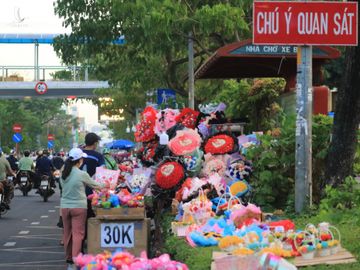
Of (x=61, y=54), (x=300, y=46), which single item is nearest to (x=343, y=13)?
(x=300, y=46)

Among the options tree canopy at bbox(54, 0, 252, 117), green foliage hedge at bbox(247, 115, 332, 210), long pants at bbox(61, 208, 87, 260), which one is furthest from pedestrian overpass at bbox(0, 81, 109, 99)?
green foliage hedge at bbox(247, 115, 332, 210)

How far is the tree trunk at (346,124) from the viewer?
9.15 meters

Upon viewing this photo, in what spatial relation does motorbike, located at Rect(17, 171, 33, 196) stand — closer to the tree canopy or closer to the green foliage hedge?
the tree canopy

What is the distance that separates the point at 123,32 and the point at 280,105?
7975 millimetres

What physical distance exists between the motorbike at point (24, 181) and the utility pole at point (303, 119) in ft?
65.8

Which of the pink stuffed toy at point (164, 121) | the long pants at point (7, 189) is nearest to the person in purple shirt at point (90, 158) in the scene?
the pink stuffed toy at point (164, 121)

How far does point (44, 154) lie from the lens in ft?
92.3

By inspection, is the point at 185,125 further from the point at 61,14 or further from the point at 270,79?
the point at 61,14

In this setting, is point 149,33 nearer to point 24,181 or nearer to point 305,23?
point 305,23

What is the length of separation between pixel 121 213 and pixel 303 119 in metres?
2.62

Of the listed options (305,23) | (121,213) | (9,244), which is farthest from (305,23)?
(9,244)

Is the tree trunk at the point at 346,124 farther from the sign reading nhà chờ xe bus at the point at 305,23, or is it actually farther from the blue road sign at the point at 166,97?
the blue road sign at the point at 166,97

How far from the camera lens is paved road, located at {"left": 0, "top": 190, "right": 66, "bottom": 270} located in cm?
1144

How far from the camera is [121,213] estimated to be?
9906 mm
